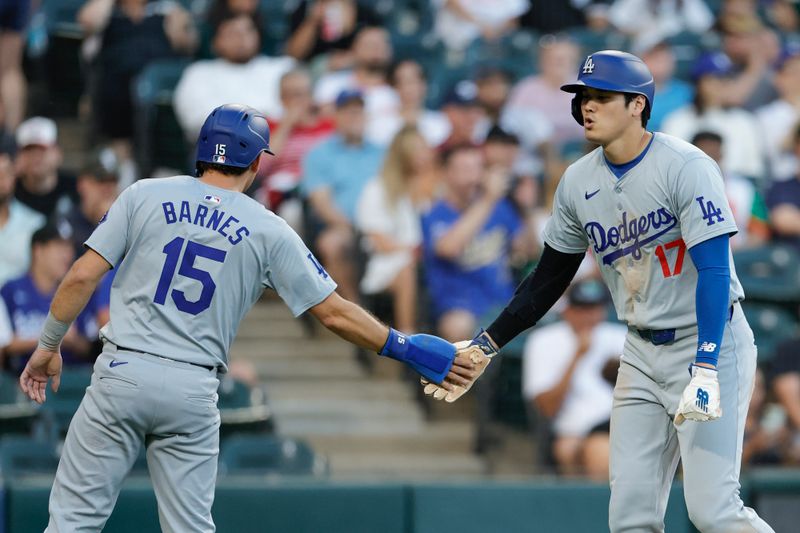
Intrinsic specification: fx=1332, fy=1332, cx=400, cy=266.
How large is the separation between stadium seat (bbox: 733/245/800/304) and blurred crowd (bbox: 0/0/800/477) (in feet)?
1.16

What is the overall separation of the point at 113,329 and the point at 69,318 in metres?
0.16

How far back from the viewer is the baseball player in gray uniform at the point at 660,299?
14.6ft

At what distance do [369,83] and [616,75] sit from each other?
17.2ft

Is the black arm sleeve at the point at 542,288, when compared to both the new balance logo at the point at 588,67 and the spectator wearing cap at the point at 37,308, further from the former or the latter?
the spectator wearing cap at the point at 37,308

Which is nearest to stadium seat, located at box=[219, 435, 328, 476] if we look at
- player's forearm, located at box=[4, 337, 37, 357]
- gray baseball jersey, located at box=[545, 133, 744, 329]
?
player's forearm, located at box=[4, 337, 37, 357]

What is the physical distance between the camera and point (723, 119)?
32.1ft

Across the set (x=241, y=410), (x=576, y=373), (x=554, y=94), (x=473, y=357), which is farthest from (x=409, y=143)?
(x=473, y=357)

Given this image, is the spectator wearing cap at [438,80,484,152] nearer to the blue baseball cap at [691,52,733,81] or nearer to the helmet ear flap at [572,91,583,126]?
the blue baseball cap at [691,52,733,81]

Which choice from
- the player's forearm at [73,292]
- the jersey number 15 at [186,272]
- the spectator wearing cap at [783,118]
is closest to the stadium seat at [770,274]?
the spectator wearing cap at [783,118]

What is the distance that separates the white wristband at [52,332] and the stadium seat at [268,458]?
2.15 metres

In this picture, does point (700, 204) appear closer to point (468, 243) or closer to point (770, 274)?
point (468, 243)

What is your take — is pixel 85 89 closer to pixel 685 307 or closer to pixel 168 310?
pixel 168 310

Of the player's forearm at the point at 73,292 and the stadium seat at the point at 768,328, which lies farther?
the stadium seat at the point at 768,328

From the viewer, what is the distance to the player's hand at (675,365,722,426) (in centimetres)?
430
